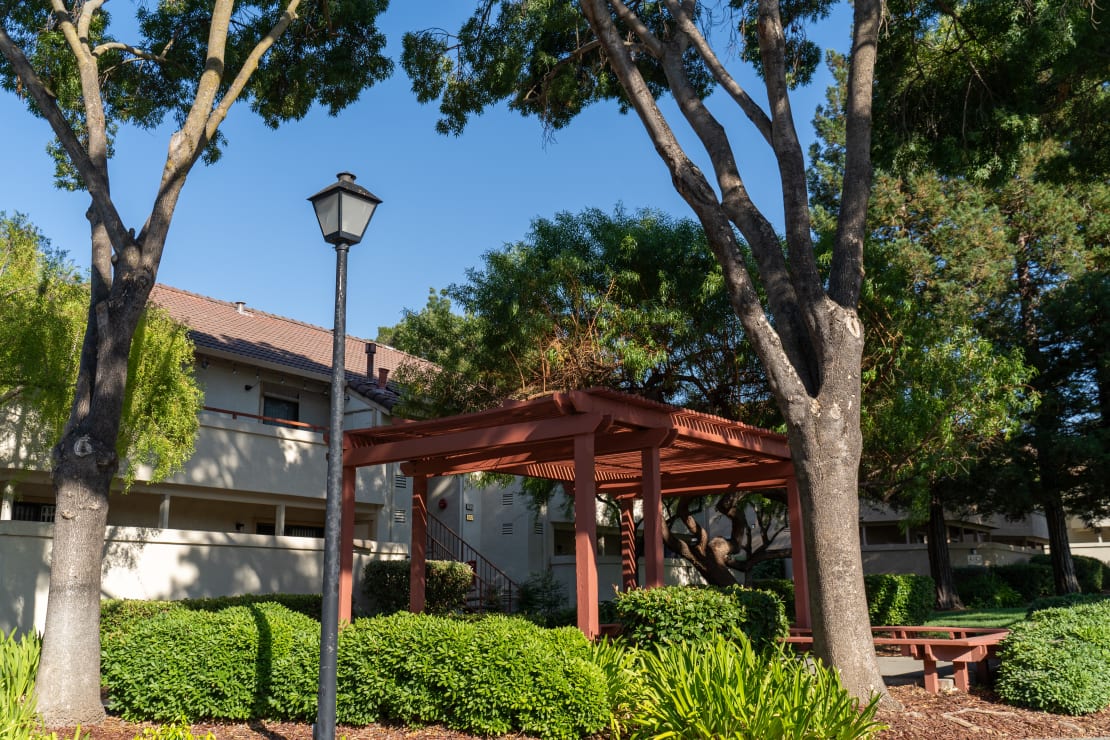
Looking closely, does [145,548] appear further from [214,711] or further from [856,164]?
[856,164]

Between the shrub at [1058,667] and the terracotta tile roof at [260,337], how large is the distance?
15.6 meters

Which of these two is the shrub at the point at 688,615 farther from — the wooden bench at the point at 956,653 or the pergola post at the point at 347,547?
the pergola post at the point at 347,547

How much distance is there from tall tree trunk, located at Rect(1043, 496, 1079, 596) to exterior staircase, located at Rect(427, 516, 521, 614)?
1593cm

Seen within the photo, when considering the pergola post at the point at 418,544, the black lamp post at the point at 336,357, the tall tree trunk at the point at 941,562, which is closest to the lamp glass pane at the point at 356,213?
the black lamp post at the point at 336,357

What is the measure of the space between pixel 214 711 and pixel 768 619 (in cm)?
642

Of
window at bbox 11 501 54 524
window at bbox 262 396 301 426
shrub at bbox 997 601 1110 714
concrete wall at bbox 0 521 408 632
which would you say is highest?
window at bbox 262 396 301 426

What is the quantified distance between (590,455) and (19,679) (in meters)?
6.23

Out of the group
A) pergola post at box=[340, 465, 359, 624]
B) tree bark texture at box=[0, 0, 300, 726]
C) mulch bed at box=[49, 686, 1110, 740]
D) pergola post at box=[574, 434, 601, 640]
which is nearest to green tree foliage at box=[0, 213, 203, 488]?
pergola post at box=[340, 465, 359, 624]

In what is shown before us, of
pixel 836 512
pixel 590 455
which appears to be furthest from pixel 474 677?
pixel 836 512

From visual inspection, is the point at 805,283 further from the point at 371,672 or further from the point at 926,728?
the point at 371,672

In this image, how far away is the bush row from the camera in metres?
7.88

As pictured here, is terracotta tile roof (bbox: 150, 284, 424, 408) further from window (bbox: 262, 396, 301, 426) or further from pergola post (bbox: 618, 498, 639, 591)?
pergola post (bbox: 618, 498, 639, 591)

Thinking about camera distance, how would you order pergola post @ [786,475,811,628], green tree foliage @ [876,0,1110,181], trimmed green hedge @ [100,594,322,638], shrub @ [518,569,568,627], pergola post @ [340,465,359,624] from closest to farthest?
green tree foliage @ [876,0,1110,181] < trimmed green hedge @ [100,594,322,638] < pergola post @ [340,465,359,624] < pergola post @ [786,475,811,628] < shrub @ [518,569,568,627]

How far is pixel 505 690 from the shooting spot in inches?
316
